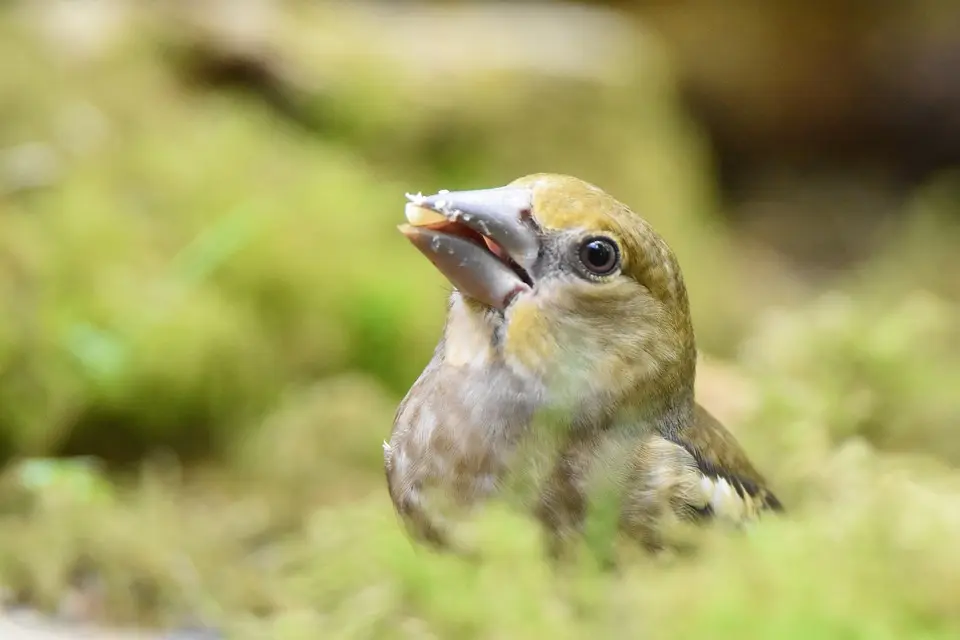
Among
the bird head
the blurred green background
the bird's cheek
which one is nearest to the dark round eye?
the bird head

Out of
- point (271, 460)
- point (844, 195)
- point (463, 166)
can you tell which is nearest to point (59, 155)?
point (271, 460)

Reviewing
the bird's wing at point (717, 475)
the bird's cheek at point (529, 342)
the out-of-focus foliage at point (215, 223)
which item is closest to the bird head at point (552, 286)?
the bird's cheek at point (529, 342)

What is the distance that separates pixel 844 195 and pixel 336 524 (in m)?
7.47

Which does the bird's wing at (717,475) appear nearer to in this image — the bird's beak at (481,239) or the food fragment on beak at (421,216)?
the bird's beak at (481,239)

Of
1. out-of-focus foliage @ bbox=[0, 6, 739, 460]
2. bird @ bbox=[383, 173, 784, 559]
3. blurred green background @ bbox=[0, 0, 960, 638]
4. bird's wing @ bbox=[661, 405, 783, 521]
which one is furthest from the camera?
out-of-focus foliage @ bbox=[0, 6, 739, 460]

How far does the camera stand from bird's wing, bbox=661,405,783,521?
5.60 ft

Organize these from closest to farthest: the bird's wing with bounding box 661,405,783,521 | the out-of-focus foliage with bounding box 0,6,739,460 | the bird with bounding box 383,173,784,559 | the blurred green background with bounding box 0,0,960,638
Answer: the blurred green background with bounding box 0,0,960,638, the bird with bounding box 383,173,784,559, the bird's wing with bounding box 661,405,783,521, the out-of-focus foliage with bounding box 0,6,739,460

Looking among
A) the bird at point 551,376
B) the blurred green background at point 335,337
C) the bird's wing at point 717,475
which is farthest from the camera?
the bird's wing at point 717,475

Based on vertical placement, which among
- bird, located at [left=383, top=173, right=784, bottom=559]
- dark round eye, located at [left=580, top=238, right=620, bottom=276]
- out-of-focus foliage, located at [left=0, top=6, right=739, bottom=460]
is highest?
out-of-focus foliage, located at [left=0, top=6, right=739, bottom=460]

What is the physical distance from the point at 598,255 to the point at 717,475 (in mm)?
436

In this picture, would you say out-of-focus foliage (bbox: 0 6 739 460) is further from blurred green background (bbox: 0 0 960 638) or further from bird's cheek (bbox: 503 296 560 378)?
bird's cheek (bbox: 503 296 560 378)

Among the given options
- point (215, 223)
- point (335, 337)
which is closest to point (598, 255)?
point (335, 337)

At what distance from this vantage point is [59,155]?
3465mm

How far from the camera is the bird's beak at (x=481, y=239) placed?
1631 mm
